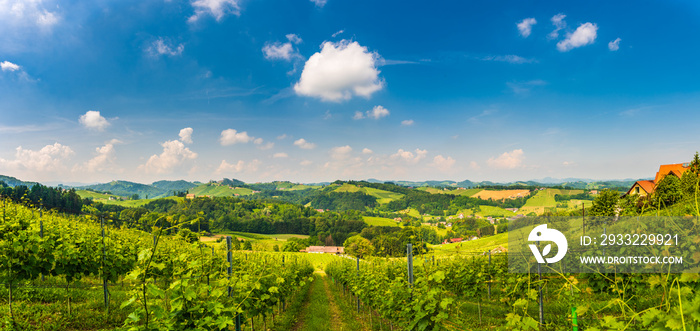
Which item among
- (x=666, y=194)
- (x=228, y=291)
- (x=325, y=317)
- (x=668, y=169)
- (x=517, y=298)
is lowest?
(x=325, y=317)

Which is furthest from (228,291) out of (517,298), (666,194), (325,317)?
(517,298)

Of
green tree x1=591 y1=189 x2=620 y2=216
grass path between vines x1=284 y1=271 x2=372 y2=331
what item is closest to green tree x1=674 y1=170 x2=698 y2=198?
grass path between vines x1=284 y1=271 x2=372 y2=331

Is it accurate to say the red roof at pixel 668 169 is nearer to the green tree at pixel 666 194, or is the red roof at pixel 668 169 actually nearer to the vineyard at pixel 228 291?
the green tree at pixel 666 194

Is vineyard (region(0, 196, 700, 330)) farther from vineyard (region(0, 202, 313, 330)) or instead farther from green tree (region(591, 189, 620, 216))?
green tree (region(591, 189, 620, 216))

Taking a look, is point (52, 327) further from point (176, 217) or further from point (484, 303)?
point (484, 303)

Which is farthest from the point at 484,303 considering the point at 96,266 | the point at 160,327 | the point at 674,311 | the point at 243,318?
the point at 96,266

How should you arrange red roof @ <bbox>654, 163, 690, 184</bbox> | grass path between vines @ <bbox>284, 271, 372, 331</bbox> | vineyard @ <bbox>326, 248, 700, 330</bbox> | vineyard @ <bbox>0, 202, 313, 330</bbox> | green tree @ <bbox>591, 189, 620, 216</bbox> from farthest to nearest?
red roof @ <bbox>654, 163, 690, 184</bbox> < green tree @ <bbox>591, 189, 620, 216</bbox> < grass path between vines @ <bbox>284, 271, 372, 331</bbox> < vineyard @ <bbox>0, 202, 313, 330</bbox> < vineyard @ <bbox>326, 248, 700, 330</bbox>

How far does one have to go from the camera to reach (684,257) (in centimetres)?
448

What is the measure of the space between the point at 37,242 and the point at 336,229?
96.9 m

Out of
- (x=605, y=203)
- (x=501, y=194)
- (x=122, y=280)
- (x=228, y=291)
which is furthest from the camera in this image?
(x=501, y=194)

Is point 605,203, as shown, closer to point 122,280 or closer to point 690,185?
point 690,185

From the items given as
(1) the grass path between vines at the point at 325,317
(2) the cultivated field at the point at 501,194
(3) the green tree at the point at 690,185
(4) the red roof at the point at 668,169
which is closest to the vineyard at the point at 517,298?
(3) the green tree at the point at 690,185

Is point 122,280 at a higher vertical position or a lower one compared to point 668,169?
lower

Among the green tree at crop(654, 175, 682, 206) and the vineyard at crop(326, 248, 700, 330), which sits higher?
the green tree at crop(654, 175, 682, 206)
